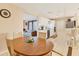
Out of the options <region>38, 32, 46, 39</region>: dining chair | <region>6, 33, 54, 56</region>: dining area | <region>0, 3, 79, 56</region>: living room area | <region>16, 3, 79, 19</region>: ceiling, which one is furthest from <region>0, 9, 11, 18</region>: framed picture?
<region>38, 32, 46, 39</region>: dining chair

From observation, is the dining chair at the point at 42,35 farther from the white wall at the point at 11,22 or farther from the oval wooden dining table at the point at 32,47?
the white wall at the point at 11,22

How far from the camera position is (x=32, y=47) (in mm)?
1687

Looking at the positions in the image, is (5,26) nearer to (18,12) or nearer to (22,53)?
(18,12)

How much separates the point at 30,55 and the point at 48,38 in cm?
36

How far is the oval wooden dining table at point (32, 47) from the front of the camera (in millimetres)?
1674

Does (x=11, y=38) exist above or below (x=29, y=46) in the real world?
above

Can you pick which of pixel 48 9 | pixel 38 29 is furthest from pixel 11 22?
pixel 48 9

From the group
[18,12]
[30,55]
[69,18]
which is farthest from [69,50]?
[18,12]

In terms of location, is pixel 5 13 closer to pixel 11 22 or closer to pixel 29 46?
pixel 11 22

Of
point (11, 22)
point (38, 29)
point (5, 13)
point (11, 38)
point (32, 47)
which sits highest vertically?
point (5, 13)

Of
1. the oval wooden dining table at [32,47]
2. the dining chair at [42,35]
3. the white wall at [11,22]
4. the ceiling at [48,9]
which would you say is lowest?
the oval wooden dining table at [32,47]

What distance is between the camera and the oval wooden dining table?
167 centimetres

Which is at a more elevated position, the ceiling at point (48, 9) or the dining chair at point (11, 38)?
the ceiling at point (48, 9)

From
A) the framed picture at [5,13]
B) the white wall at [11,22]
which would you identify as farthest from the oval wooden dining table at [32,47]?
the framed picture at [5,13]
